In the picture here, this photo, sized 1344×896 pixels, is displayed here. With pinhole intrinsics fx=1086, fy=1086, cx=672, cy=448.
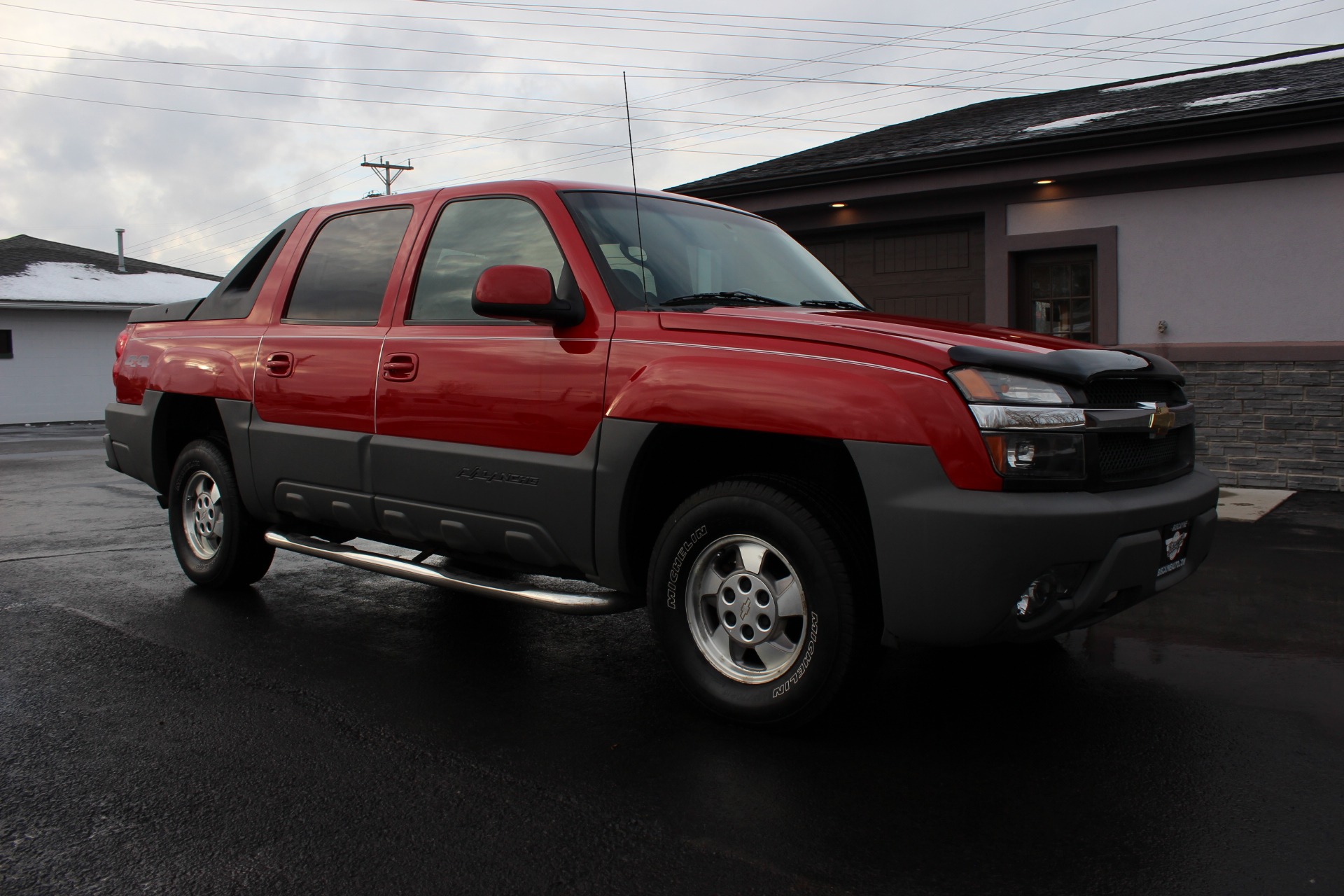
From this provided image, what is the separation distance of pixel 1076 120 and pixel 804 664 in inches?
386

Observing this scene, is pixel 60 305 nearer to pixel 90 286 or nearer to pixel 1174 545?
pixel 90 286

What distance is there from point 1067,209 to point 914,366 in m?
8.98

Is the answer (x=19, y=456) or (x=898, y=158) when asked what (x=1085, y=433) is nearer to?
(x=898, y=158)

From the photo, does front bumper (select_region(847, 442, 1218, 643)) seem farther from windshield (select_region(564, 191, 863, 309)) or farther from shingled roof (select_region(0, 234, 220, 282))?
shingled roof (select_region(0, 234, 220, 282))

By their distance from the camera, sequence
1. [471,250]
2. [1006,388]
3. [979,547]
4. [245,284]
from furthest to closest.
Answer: [245,284] < [471,250] < [1006,388] < [979,547]

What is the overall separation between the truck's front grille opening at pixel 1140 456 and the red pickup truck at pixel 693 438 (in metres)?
0.01

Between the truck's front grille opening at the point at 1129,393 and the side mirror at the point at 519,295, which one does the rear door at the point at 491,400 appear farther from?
the truck's front grille opening at the point at 1129,393

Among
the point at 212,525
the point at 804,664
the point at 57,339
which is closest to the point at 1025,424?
the point at 804,664

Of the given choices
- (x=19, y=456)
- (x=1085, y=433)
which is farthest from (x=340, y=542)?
(x=19, y=456)

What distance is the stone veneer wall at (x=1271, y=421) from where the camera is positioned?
989 centimetres

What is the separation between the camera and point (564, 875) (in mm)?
2668

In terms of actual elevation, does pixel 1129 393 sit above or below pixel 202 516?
above

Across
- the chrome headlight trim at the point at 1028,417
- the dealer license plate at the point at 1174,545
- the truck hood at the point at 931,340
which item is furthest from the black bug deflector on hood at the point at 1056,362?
the dealer license plate at the point at 1174,545

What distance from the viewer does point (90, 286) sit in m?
32.8
